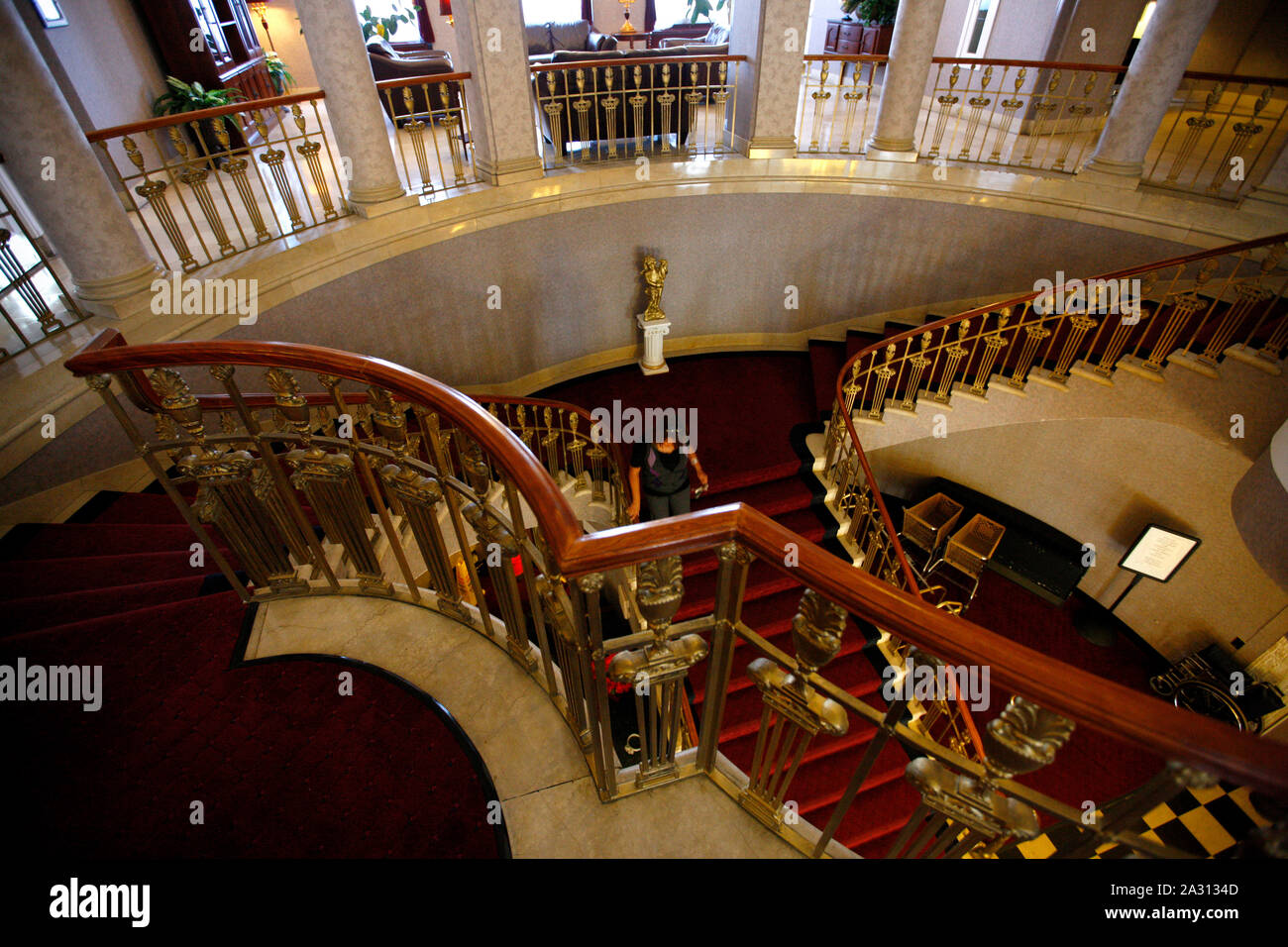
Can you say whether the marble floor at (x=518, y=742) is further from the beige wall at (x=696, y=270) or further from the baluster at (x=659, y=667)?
the beige wall at (x=696, y=270)

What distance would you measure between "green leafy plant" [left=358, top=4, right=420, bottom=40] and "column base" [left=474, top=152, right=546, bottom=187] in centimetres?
721

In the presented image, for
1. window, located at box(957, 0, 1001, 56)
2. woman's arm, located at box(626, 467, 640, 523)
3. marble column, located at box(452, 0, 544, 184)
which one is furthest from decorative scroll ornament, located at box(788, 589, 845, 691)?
window, located at box(957, 0, 1001, 56)

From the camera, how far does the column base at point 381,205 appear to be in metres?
4.81

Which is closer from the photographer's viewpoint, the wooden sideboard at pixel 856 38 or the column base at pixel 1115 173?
the column base at pixel 1115 173

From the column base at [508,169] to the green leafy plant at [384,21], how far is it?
721 centimetres

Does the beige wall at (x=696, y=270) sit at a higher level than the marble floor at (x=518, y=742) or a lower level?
lower

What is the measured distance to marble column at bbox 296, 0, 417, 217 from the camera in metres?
4.08

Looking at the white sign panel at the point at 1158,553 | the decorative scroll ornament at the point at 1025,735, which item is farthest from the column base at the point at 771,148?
the decorative scroll ornament at the point at 1025,735

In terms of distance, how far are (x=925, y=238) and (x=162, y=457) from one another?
6.88 meters
